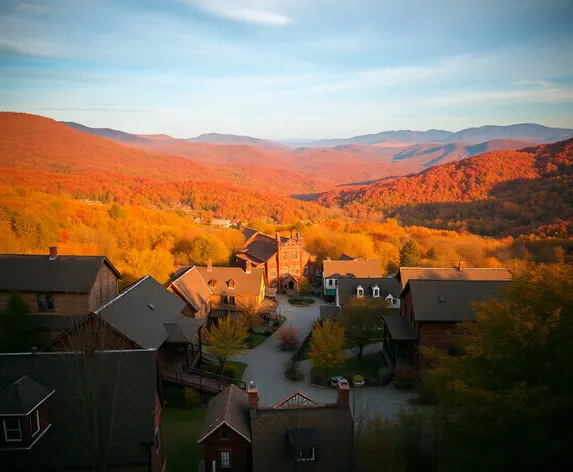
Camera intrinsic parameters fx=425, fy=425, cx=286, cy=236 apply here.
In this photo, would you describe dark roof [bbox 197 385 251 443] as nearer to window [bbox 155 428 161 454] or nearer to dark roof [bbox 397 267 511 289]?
window [bbox 155 428 161 454]

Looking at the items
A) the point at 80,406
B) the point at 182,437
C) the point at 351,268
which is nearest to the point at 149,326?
the point at 182,437

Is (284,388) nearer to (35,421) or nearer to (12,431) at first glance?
(35,421)

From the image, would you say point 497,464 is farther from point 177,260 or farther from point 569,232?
point 569,232

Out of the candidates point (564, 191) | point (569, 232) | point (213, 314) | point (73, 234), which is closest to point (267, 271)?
point (213, 314)

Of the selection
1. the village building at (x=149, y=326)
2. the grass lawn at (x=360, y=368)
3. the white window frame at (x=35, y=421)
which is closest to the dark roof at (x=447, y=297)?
the grass lawn at (x=360, y=368)

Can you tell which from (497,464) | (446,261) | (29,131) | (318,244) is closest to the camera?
(497,464)

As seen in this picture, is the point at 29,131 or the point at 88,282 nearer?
the point at 88,282
